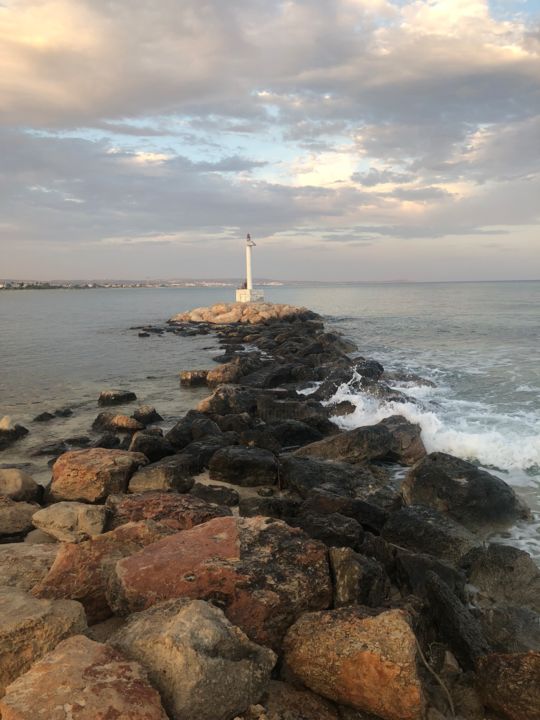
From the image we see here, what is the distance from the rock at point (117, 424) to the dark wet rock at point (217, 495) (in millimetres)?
5702

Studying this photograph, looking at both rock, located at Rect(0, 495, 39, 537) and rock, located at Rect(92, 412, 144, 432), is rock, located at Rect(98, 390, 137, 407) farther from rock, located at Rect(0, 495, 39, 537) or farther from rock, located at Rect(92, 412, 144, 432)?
rock, located at Rect(0, 495, 39, 537)

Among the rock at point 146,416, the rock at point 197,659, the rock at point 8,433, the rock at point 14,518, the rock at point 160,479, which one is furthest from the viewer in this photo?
the rock at point 146,416

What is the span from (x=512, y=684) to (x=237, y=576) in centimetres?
231

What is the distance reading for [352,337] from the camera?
125 ft

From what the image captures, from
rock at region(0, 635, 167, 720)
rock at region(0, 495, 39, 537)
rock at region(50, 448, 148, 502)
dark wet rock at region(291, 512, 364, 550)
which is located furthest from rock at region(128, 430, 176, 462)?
rock at region(0, 635, 167, 720)

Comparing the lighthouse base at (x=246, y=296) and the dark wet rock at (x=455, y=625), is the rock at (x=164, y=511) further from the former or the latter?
the lighthouse base at (x=246, y=296)

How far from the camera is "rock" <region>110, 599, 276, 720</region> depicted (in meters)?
3.09

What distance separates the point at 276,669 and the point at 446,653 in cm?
172

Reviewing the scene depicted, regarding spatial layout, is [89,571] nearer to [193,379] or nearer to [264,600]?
[264,600]

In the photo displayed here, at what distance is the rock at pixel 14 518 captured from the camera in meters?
6.38

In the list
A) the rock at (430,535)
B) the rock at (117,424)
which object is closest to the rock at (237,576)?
the rock at (430,535)

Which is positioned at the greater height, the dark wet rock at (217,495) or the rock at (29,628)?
the rock at (29,628)

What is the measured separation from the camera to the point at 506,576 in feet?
19.3

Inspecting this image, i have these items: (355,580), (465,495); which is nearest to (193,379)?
(465,495)
